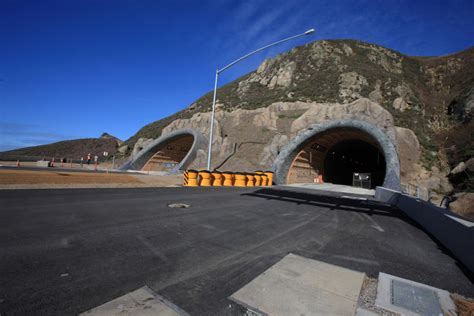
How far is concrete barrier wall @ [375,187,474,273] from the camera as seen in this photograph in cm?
460

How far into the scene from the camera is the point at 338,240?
5.54 m

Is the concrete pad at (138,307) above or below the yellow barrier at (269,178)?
below

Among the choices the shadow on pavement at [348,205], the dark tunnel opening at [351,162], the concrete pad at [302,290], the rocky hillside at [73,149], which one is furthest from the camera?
the rocky hillside at [73,149]

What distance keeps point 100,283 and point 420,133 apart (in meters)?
45.0

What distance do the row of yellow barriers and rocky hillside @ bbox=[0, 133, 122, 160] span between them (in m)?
52.2

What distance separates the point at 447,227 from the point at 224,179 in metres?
16.3

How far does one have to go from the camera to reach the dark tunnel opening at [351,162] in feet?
110

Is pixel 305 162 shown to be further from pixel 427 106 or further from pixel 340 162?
pixel 427 106

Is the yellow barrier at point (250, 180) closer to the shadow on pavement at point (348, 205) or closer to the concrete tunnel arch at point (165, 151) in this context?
the shadow on pavement at point (348, 205)

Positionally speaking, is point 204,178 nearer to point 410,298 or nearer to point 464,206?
point 410,298

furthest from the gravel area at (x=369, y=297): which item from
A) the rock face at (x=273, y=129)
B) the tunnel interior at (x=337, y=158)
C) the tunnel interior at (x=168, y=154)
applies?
the tunnel interior at (x=168, y=154)

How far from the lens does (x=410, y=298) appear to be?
3078 mm

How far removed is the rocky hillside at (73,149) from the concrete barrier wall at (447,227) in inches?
2622

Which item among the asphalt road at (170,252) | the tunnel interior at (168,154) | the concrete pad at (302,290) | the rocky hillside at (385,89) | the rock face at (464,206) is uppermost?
the rocky hillside at (385,89)
